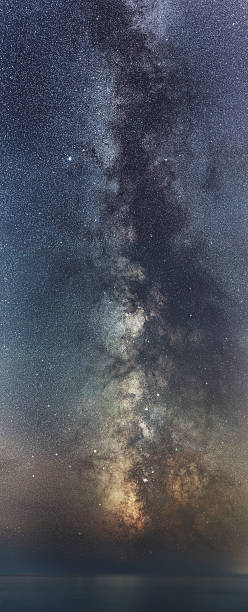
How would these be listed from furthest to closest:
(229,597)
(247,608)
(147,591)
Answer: (147,591)
(229,597)
(247,608)

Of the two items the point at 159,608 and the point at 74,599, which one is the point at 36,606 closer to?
the point at 74,599

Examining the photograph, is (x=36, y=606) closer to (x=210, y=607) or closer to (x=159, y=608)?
(x=159, y=608)

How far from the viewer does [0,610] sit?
16.7 m

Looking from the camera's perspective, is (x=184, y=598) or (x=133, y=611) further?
(x=184, y=598)

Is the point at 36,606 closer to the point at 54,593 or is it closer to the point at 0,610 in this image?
the point at 0,610

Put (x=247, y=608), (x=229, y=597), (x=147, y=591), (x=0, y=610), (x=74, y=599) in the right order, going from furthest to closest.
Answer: (x=147, y=591), (x=229, y=597), (x=74, y=599), (x=247, y=608), (x=0, y=610)

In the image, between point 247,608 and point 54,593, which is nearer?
point 247,608

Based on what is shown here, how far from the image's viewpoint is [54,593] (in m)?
24.1

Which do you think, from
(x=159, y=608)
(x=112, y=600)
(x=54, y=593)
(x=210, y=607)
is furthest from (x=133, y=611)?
(x=54, y=593)

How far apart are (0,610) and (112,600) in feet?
19.1

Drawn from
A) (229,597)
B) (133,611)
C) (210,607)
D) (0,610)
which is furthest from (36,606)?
(229,597)

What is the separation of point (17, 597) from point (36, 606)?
3897 mm

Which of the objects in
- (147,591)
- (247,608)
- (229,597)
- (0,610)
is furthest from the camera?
(147,591)

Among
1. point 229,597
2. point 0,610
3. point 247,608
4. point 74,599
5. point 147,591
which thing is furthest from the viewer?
point 147,591
